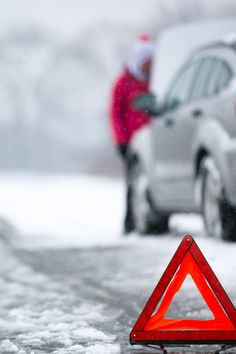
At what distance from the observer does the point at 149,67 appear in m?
11.3

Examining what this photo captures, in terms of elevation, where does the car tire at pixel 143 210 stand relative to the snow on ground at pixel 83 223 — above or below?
above

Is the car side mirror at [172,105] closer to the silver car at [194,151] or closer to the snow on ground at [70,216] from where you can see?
the silver car at [194,151]

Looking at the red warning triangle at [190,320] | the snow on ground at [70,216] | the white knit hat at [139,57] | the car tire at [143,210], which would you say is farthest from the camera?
the white knit hat at [139,57]

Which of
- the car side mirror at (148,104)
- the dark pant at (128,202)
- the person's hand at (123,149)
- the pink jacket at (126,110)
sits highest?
the car side mirror at (148,104)

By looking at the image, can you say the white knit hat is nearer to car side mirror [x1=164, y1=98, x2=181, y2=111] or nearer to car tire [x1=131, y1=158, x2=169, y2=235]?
car tire [x1=131, y1=158, x2=169, y2=235]

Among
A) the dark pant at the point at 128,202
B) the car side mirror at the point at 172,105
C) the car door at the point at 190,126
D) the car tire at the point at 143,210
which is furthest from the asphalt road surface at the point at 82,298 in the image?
the dark pant at the point at 128,202

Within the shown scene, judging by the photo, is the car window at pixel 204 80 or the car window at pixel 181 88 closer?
the car window at pixel 204 80

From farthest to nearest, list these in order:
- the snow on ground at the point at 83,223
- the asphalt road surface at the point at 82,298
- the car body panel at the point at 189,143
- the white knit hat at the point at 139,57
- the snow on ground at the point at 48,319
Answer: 1. the white knit hat at the point at 139,57
2. the snow on ground at the point at 83,223
3. the car body panel at the point at 189,143
4. the asphalt road surface at the point at 82,298
5. the snow on ground at the point at 48,319

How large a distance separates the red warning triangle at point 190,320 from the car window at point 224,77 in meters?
3.63

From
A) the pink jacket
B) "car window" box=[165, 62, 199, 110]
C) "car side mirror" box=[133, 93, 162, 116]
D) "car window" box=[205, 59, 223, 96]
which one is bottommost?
the pink jacket

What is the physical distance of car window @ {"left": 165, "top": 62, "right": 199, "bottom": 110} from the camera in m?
8.30

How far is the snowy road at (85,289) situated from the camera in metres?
4.28

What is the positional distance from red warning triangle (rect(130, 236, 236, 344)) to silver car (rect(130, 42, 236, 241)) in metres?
3.21

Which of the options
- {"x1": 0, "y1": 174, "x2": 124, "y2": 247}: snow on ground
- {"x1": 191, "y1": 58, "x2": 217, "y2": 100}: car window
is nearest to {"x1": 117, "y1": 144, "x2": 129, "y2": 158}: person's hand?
{"x1": 0, "y1": 174, "x2": 124, "y2": 247}: snow on ground
